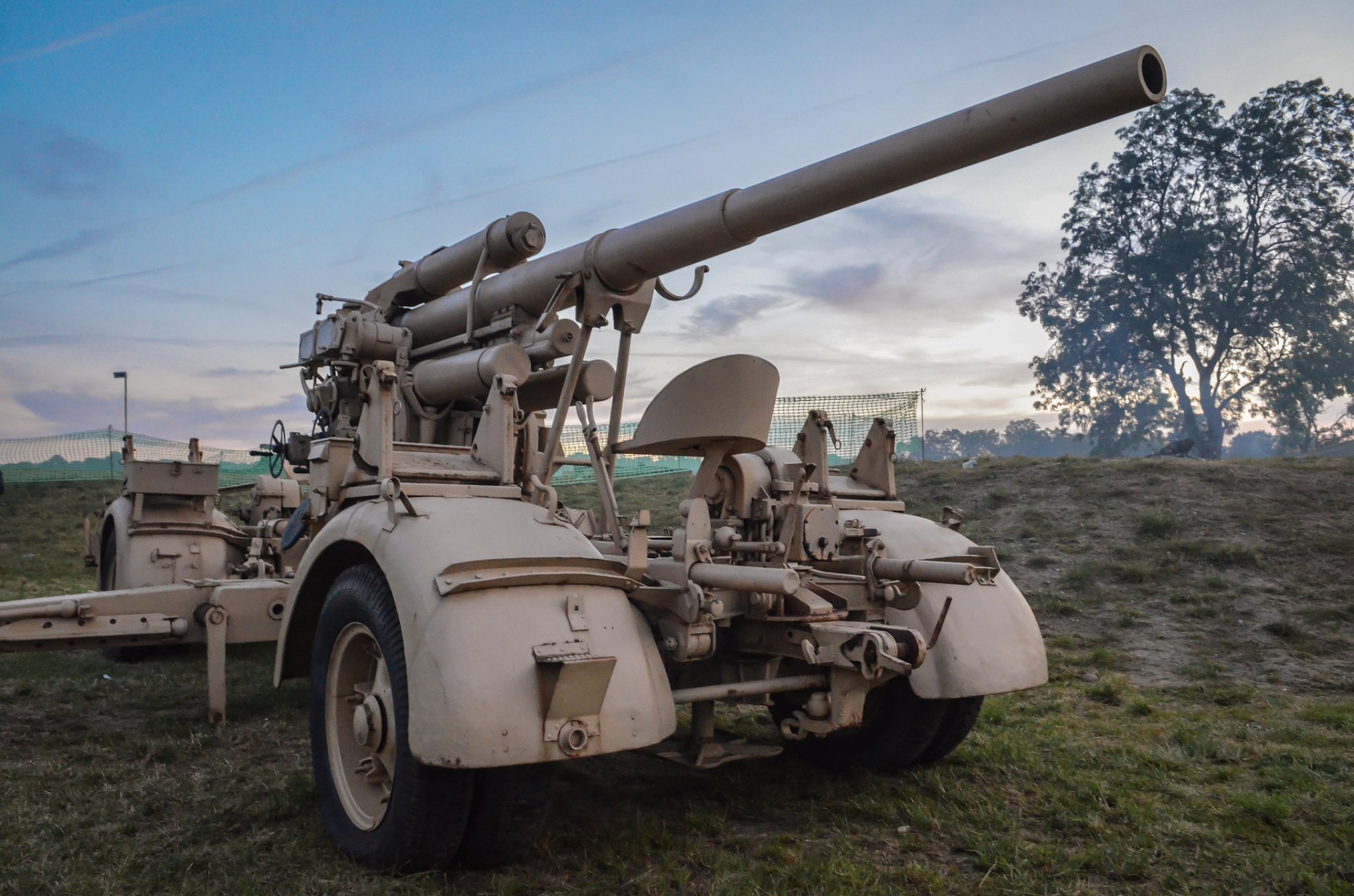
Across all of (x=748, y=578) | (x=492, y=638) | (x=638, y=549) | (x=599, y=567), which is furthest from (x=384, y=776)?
(x=748, y=578)

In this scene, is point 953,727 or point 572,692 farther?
point 953,727

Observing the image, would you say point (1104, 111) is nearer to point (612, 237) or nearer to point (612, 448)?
point (612, 237)

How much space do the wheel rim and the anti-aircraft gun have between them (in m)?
0.01

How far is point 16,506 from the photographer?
21.4 meters

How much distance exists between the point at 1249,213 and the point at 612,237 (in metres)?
30.0

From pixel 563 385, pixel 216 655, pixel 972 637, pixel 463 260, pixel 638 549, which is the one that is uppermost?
pixel 463 260

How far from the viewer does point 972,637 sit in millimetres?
4969

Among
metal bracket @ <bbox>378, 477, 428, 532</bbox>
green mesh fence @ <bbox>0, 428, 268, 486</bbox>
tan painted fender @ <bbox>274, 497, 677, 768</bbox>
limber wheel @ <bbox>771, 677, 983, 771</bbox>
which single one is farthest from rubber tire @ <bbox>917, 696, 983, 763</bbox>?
green mesh fence @ <bbox>0, 428, 268, 486</bbox>

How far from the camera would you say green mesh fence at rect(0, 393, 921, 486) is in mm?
20344

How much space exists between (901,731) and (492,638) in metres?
2.61

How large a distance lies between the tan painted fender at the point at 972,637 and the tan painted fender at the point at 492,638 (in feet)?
5.22

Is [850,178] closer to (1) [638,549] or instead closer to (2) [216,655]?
(1) [638,549]

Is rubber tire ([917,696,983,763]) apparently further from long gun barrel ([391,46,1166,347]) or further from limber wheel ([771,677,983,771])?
long gun barrel ([391,46,1166,347])

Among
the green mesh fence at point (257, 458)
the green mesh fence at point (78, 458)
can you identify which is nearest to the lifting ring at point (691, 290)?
the green mesh fence at point (257, 458)
